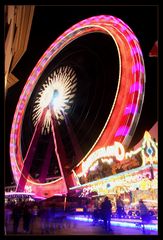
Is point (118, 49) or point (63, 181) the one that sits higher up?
point (118, 49)

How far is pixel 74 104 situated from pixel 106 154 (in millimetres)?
3194

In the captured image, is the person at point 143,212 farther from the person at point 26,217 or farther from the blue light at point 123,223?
the person at point 26,217

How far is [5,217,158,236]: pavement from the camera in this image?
8953 millimetres

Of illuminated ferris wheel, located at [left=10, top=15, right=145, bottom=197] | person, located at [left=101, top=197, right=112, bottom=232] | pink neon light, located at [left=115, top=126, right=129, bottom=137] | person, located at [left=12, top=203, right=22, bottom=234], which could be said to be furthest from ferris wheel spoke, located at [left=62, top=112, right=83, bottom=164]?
person, located at [left=101, top=197, right=112, bottom=232]

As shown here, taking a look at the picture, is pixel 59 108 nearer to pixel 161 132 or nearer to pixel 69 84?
pixel 69 84

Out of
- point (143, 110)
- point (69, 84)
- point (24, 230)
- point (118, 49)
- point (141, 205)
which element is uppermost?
point (118, 49)

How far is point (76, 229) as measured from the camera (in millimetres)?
9539

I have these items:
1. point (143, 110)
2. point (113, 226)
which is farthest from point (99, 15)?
point (113, 226)

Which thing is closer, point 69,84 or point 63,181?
point 63,181

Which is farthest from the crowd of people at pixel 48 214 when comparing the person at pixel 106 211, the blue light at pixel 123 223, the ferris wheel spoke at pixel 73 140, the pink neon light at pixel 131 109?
the ferris wheel spoke at pixel 73 140

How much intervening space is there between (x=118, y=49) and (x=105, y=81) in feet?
4.48

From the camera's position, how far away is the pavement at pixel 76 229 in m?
8.95

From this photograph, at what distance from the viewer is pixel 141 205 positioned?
934 cm

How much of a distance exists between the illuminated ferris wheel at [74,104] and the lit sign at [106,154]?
0.32 m
